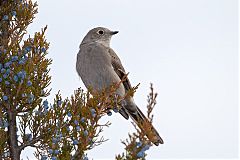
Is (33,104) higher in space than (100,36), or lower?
lower

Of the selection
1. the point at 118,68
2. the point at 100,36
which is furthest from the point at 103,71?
the point at 100,36

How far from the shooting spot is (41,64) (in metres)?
6.47

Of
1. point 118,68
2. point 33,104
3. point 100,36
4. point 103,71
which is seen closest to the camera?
point 33,104

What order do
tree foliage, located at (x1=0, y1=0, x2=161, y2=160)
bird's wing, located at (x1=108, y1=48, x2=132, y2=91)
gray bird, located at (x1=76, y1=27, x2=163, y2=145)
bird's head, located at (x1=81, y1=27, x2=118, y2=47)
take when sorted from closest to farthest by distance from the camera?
tree foliage, located at (x1=0, y1=0, x2=161, y2=160), gray bird, located at (x1=76, y1=27, x2=163, y2=145), bird's wing, located at (x1=108, y1=48, x2=132, y2=91), bird's head, located at (x1=81, y1=27, x2=118, y2=47)

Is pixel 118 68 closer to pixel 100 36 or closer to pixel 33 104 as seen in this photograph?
pixel 100 36

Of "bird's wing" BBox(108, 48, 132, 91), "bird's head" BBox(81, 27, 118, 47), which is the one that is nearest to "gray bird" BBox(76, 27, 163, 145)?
"bird's wing" BBox(108, 48, 132, 91)

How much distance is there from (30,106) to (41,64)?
0.63 m

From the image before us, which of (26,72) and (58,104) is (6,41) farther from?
(58,104)

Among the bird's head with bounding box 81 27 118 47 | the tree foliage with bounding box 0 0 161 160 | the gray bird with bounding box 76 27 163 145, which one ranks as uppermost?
the bird's head with bounding box 81 27 118 47

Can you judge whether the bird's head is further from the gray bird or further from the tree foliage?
the tree foliage

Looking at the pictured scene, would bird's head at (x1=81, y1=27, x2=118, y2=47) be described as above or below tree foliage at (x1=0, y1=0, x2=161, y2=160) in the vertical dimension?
above

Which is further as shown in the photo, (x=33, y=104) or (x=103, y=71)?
(x=103, y=71)

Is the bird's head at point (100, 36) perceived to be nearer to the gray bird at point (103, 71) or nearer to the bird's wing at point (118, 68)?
the gray bird at point (103, 71)

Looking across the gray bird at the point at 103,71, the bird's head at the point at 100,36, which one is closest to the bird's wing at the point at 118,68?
the gray bird at the point at 103,71
